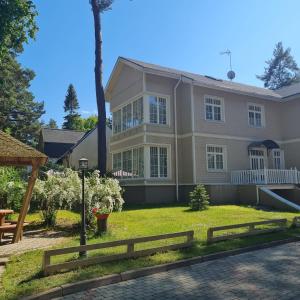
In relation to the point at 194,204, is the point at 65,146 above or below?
above

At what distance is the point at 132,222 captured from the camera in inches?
567

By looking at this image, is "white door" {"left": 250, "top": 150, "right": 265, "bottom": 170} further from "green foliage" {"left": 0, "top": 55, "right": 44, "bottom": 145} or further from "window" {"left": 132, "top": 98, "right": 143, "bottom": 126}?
"green foliage" {"left": 0, "top": 55, "right": 44, "bottom": 145}

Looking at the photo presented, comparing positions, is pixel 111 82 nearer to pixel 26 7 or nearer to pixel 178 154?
pixel 178 154

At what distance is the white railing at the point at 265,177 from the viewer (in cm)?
2283

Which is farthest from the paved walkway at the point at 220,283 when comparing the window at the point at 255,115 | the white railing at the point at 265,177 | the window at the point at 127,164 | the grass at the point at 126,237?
the window at the point at 255,115

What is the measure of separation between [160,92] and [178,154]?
4.29 meters

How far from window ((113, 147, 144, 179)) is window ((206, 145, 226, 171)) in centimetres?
437

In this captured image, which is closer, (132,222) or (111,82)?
(132,222)

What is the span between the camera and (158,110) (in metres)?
24.1

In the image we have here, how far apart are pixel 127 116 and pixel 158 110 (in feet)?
10.6

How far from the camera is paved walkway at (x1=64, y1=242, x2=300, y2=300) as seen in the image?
6.25 metres

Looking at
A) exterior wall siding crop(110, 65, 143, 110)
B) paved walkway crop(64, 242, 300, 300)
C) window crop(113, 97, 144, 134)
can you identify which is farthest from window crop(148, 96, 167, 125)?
paved walkway crop(64, 242, 300, 300)

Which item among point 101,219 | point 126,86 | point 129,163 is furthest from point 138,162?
point 101,219

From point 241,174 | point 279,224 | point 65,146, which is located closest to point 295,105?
point 241,174
